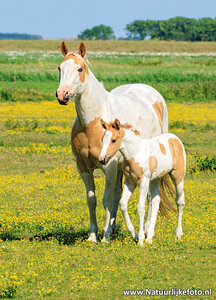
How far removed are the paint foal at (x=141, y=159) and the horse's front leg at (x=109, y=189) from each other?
10.7 inches

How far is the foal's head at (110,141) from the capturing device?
24.5ft

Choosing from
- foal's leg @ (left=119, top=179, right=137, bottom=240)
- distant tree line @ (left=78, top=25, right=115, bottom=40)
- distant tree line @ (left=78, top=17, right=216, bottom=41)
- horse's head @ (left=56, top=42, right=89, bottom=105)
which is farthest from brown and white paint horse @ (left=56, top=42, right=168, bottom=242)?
distant tree line @ (left=78, top=25, right=115, bottom=40)

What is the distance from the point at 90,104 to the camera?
8297 millimetres

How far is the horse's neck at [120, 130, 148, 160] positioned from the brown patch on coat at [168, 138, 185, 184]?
947 mm

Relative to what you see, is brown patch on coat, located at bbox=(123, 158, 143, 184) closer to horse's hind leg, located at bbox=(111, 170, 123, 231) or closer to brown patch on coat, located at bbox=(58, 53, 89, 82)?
horse's hind leg, located at bbox=(111, 170, 123, 231)

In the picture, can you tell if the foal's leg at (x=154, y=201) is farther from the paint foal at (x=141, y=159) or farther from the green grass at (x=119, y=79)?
the green grass at (x=119, y=79)

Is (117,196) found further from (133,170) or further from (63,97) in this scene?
(63,97)

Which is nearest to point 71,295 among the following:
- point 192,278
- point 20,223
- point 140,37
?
point 192,278

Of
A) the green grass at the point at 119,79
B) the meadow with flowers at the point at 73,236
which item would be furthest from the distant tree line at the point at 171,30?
the meadow with flowers at the point at 73,236

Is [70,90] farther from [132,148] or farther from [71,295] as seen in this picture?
[71,295]

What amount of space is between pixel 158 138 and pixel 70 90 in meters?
2.02

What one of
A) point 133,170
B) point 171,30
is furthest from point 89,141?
point 171,30

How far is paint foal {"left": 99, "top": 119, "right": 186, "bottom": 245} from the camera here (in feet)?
25.2

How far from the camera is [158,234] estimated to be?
30.8ft
